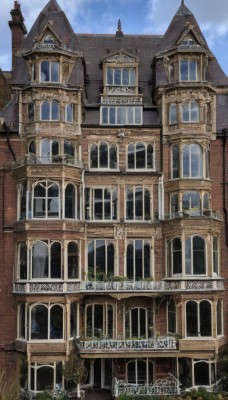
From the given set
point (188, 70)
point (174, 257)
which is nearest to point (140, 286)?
point (174, 257)

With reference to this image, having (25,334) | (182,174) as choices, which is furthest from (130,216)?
(25,334)

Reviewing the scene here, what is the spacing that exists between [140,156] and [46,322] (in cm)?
1289

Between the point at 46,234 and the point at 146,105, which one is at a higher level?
the point at 146,105

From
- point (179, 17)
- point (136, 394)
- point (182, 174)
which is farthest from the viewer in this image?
point (179, 17)

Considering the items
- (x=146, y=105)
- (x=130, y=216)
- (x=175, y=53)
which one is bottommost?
(x=130, y=216)

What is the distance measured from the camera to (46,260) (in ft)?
112

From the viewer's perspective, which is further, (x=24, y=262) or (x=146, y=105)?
(x=146, y=105)

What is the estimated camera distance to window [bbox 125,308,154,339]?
1404 inches

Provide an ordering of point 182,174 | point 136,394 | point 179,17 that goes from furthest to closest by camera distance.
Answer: point 179,17 → point 182,174 → point 136,394

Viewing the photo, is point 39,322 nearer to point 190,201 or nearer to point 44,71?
point 190,201

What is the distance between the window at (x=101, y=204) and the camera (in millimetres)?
36500

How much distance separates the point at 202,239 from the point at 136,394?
35.0 feet

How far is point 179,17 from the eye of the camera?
39750mm

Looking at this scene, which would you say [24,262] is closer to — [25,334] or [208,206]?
[25,334]
